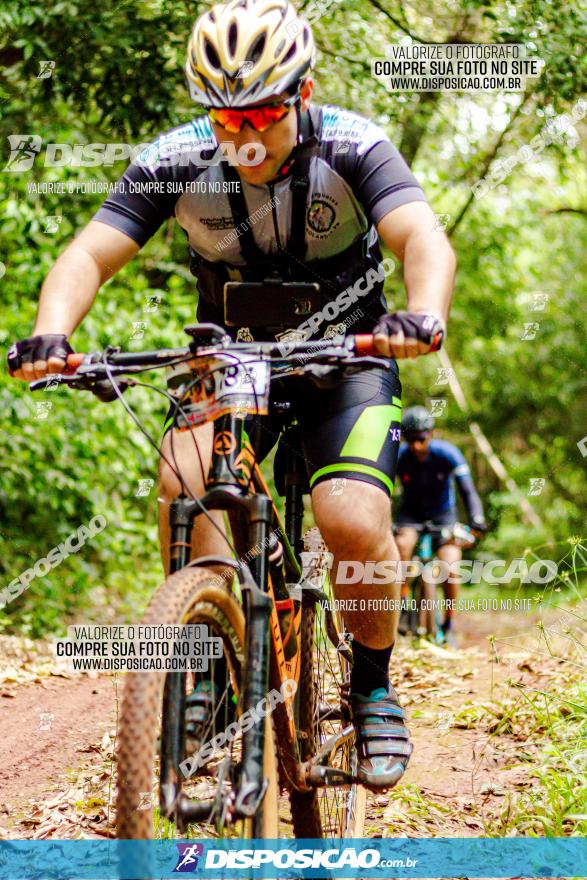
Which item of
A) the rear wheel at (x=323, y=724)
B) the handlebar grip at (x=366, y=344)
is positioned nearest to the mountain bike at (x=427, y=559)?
the rear wheel at (x=323, y=724)

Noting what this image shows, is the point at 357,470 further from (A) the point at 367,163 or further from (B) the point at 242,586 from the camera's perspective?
(A) the point at 367,163

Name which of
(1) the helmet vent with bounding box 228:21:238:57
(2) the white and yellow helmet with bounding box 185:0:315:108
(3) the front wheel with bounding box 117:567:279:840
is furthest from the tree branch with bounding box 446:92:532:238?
(3) the front wheel with bounding box 117:567:279:840

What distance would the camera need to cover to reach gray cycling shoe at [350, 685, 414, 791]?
121 inches

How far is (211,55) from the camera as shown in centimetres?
284

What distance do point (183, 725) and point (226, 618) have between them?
34 cm

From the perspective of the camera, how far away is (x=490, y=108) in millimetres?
10180

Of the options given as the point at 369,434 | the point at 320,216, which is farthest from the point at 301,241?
the point at 369,434

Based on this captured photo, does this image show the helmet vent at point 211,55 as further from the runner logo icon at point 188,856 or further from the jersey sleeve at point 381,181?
the runner logo icon at point 188,856

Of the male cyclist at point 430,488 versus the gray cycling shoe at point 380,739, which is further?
the male cyclist at point 430,488

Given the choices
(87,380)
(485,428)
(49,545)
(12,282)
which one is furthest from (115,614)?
(485,428)

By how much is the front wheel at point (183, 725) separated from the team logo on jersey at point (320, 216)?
1.32 meters

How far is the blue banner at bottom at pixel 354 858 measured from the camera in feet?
9.72

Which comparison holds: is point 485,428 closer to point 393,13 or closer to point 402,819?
point 393,13

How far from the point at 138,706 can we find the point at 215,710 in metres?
0.65
